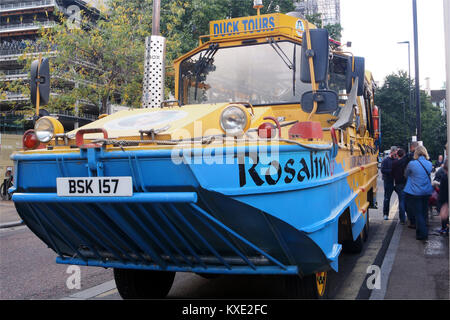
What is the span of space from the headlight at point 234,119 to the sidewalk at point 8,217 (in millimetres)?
8701

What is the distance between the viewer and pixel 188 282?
5281mm

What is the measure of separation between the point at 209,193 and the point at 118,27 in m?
13.3

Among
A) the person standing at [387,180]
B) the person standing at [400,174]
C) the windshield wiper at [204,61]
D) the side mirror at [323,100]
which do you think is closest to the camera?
the side mirror at [323,100]

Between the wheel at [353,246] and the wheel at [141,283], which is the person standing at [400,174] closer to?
the wheel at [353,246]

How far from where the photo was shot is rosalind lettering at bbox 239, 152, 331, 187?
2.80 meters

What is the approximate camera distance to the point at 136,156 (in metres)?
2.89

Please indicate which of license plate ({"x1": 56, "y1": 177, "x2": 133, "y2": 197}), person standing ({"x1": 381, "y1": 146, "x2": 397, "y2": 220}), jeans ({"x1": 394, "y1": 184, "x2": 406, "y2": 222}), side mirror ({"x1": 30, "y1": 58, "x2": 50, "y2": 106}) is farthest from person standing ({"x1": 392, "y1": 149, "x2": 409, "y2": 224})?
license plate ({"x1": 56, "y1": 177, "x2": 133, "y2": 197})

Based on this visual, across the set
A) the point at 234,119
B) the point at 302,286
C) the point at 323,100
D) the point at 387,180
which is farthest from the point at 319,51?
the point at 387,180

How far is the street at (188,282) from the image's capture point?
Answer: 473cm

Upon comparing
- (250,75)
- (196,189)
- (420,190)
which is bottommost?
(420,190)

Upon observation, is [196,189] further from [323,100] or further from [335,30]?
[335,30]

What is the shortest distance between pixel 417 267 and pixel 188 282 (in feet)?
9.37

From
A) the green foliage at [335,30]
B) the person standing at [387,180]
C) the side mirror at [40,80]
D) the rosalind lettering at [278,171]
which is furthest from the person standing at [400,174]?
the green foliage at [335,30]
